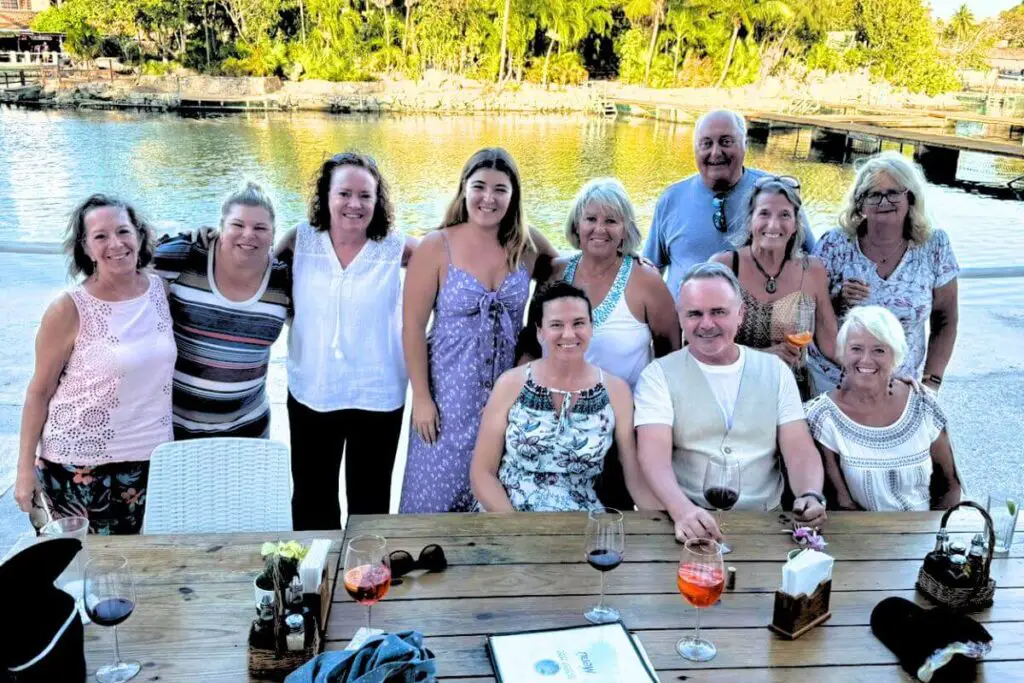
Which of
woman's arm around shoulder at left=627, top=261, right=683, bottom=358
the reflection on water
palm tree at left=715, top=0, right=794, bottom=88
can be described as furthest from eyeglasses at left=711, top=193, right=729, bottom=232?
palm tree at left=715, top=0, right=794, bottom=88

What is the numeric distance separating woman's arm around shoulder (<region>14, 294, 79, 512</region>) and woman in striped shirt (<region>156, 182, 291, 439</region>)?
27 centimetres

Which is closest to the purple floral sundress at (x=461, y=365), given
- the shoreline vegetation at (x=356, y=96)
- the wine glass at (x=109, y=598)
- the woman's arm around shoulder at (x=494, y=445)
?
the woman's arm around shoulder at (x=494, y=445)

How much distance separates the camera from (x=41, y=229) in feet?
60.2

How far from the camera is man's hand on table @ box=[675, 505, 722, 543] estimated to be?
5.40ft

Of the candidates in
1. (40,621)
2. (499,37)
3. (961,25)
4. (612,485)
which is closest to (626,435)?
(612,485)

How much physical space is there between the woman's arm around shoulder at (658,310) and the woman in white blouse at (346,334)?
0.74 metres

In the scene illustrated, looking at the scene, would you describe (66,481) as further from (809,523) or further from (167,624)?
(809,523)

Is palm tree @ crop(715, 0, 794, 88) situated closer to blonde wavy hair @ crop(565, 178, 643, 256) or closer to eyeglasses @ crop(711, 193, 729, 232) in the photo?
eyeglasses @ crop(711, 193, 729, 232)

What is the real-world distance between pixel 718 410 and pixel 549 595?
2.40ft

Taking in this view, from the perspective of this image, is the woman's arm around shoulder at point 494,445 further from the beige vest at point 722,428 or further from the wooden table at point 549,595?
the beige vest at point 722,428

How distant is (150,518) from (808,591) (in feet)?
4.74

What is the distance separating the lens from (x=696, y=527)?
1660mm

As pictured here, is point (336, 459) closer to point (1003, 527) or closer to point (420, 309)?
point (420, 309)

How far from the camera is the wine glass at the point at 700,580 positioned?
126cm
